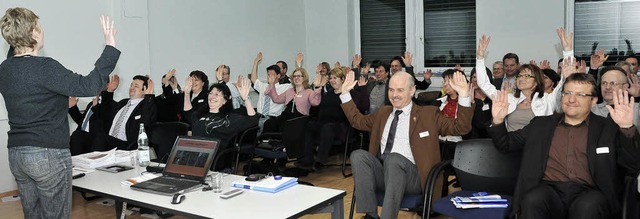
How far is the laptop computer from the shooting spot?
111 inches

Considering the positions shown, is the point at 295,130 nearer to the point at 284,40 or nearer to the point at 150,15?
the point at 150,15

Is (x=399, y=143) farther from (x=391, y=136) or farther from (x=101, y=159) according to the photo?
(x=101, y=159)

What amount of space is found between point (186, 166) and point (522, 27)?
237 inches

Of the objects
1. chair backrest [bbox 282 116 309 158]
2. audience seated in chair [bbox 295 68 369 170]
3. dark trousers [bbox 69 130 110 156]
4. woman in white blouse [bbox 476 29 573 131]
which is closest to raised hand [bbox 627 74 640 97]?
woman in white blouse [bbox 476 29 573 131]

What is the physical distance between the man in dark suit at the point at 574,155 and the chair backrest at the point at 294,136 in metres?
2.30

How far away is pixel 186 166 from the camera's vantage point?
3035 mm

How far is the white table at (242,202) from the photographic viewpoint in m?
2.36

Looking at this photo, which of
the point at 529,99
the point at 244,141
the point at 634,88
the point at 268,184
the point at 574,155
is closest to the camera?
the point at 268,184

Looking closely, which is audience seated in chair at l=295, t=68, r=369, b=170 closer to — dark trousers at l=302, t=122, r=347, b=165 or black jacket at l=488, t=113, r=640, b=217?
dark trousers at l=302, t=122, r=347, b=165

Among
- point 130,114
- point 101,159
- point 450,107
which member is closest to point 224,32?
point 130,114

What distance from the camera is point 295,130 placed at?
17.2 ft

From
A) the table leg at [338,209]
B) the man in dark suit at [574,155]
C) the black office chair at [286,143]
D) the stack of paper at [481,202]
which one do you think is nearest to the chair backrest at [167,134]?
the black office chair at [286,143]

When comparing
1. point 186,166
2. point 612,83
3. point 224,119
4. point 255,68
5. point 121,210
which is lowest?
point 121,210

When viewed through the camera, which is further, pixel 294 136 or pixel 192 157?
pixel 294 136
